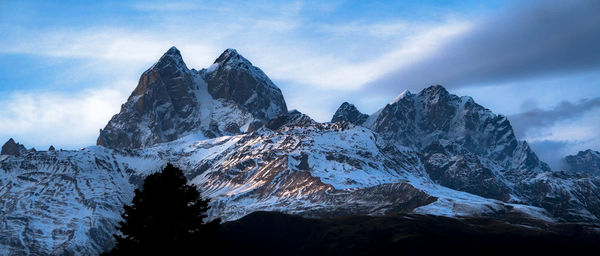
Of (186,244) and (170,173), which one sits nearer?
(186,244)

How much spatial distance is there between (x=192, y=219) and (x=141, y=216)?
394cm

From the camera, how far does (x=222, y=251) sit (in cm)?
6281

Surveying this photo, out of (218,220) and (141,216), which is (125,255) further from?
(218,220)

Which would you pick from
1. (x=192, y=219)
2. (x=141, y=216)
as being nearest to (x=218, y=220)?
(x=192, y=219)

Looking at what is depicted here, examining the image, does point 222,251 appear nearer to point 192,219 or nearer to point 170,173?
point 192,219

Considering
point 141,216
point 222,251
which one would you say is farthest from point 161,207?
point 222,251

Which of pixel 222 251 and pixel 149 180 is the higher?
pixel 149 180

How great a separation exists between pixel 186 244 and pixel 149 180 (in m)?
6.64

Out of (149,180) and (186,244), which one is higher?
(149,180)

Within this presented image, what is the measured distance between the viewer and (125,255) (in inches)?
2446

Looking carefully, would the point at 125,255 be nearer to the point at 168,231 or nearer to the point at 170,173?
the point at 168,231

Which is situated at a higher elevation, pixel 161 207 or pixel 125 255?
pixel 161 207

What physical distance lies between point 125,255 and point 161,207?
4641 millimetres

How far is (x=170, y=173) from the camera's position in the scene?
6606cm
